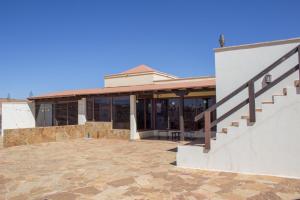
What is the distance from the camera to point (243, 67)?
27.1ft

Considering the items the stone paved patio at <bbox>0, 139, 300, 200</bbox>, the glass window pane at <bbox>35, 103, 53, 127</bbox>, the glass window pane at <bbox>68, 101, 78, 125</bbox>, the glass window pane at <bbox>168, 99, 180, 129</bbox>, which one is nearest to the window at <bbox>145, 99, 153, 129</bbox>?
the glass window pane at <bbox>168, 99, 180, 129</bbox>

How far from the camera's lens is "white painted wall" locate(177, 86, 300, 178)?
6277 millimetres

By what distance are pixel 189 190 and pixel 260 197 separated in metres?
1.43

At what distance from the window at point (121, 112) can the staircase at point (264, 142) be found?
9.88 m

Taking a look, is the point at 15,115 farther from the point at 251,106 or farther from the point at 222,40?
the point at 251,106

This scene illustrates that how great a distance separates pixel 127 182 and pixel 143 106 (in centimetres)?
1124

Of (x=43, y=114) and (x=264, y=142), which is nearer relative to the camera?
(x=264, y=142)

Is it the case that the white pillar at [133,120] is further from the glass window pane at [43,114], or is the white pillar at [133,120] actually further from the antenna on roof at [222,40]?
the glass window pane at [43,114]

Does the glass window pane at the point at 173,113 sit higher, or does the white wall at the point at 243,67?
the white wall at the point at 243,67

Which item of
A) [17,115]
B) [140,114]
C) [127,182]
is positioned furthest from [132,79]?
[127,182]

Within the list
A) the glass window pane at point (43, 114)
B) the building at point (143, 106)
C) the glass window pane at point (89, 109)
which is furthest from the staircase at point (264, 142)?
the glass window pane at point (43, 114)

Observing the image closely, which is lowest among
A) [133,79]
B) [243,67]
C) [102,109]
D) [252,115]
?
[252,115]

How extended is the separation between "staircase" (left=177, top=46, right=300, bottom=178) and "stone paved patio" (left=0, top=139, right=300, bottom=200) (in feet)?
1.15

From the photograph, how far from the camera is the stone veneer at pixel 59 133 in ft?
44.9
